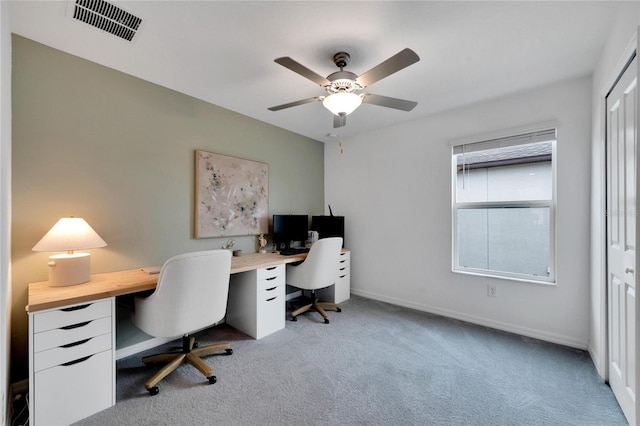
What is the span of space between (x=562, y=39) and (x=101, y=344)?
369 cm

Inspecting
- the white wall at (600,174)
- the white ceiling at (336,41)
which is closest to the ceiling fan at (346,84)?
the white ceiling at (336,41)

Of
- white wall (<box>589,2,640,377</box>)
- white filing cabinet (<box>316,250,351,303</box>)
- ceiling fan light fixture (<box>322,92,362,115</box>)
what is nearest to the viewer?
white wall (<box>589,2,640,377</box>)

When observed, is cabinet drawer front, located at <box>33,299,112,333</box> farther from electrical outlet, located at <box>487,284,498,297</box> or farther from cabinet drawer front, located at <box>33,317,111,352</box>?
electrical outlet, located at <box>487,284,498,297</box>

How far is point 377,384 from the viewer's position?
1.92m

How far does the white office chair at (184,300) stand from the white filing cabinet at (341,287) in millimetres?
1840

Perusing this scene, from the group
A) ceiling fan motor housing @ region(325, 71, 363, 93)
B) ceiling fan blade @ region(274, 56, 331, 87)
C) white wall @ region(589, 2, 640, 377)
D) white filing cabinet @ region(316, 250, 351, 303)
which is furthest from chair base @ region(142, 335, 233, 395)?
white wall @ region(589, 2, 640, 377)

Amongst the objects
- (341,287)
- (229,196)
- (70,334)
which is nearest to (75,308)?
(70,334)

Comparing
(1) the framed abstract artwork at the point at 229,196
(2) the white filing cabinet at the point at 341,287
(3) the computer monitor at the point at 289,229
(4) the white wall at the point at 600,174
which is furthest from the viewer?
(2) the white filing cabinet at the point at 341,287

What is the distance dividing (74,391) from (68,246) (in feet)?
2.88

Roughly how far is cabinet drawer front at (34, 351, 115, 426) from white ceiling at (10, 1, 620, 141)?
2.14m

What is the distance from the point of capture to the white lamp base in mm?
1747

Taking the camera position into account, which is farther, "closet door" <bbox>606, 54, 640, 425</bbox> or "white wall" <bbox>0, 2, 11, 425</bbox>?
"closet door" <bbox>606, 54, 640, 425</bbox>

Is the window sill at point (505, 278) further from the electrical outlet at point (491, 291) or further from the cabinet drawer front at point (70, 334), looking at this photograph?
the cabinet drawer front at point (70, 334)

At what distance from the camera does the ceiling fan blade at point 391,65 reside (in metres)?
1.50
